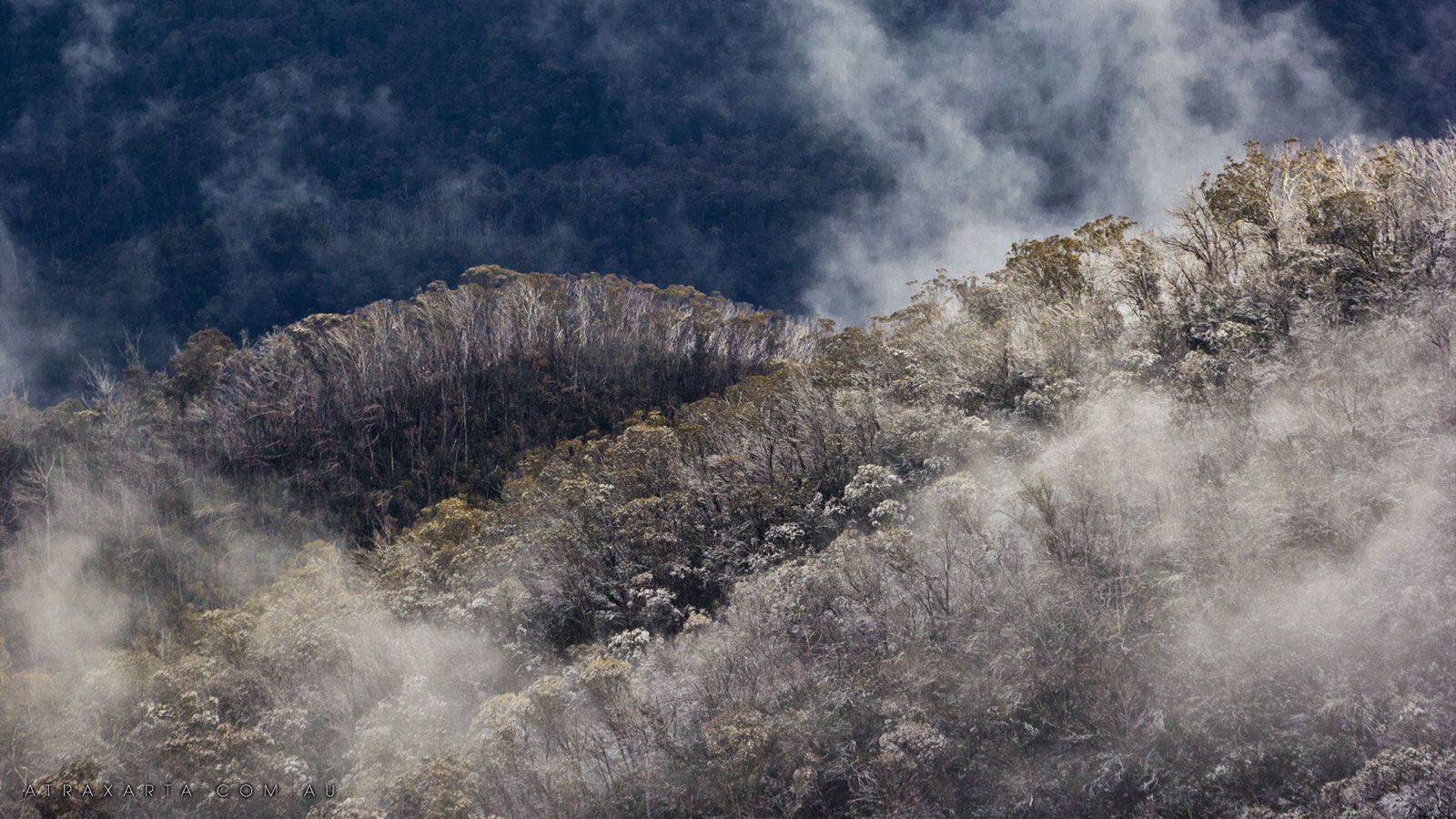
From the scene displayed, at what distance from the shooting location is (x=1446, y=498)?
1255 cm

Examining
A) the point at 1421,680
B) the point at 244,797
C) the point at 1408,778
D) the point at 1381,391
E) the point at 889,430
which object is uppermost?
the point at 889,430

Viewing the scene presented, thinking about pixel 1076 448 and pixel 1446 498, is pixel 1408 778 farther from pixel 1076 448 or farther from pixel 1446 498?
pixel 1076 448

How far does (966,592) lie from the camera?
586 inches

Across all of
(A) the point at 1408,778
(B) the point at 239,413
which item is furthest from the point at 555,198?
(A) the point at 1408,778

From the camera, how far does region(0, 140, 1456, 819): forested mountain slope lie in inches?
473

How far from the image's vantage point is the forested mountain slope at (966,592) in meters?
12.0

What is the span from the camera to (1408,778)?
396 inches

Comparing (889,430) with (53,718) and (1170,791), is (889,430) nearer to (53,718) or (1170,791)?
(1170,791)

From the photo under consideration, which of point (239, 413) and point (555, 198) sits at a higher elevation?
point (555, 198)

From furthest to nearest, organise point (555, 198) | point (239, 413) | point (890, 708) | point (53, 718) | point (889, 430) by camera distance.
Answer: point (555, 198) < point (239, 413) < point (889, 430) < point (53, 718) < point (890, 708)

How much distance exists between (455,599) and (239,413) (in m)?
39.4

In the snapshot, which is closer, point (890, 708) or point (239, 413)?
point (890, 708)

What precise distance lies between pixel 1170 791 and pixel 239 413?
53.0 metres

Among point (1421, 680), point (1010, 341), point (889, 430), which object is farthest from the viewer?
point (1010, 341)
